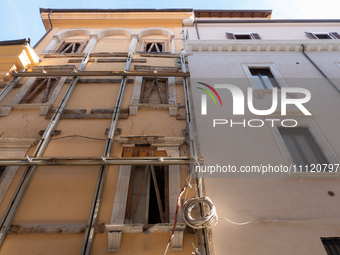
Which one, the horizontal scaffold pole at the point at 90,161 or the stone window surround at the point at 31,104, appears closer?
the horizontal scaffold pole at the point at 90,161

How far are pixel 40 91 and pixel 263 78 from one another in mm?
9531

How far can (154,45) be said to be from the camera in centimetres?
1260

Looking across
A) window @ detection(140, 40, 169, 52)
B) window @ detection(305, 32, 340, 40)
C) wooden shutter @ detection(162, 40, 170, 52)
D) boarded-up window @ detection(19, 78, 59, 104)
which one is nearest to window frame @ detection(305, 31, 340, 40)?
window @ detection(305, 32, 340, 40)

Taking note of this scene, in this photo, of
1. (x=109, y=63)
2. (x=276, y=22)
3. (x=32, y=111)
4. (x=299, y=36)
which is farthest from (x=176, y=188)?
(x=276, y=22)

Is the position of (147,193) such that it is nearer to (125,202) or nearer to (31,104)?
(125,202)

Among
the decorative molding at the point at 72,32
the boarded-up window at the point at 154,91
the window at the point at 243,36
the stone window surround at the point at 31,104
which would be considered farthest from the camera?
the decorative molding at the point at 72,32

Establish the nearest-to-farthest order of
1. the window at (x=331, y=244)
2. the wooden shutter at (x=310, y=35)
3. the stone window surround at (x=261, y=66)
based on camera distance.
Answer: the window at (x=331, y=244) → the stone window surround at (x=261, y=66) → the wooden shutter at (x=310, y=35)

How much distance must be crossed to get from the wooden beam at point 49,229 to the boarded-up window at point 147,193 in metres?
0.84

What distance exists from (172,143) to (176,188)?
148 centimetres

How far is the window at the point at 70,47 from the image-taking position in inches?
462

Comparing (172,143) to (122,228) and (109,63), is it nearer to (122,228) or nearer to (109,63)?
(122,228)

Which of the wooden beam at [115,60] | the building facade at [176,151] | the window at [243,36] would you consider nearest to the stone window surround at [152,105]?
the building facade at [176,151]

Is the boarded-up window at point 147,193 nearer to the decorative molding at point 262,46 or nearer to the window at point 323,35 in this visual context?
the decorative molding at point 262,46

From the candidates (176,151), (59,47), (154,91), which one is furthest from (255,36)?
(59,47)
